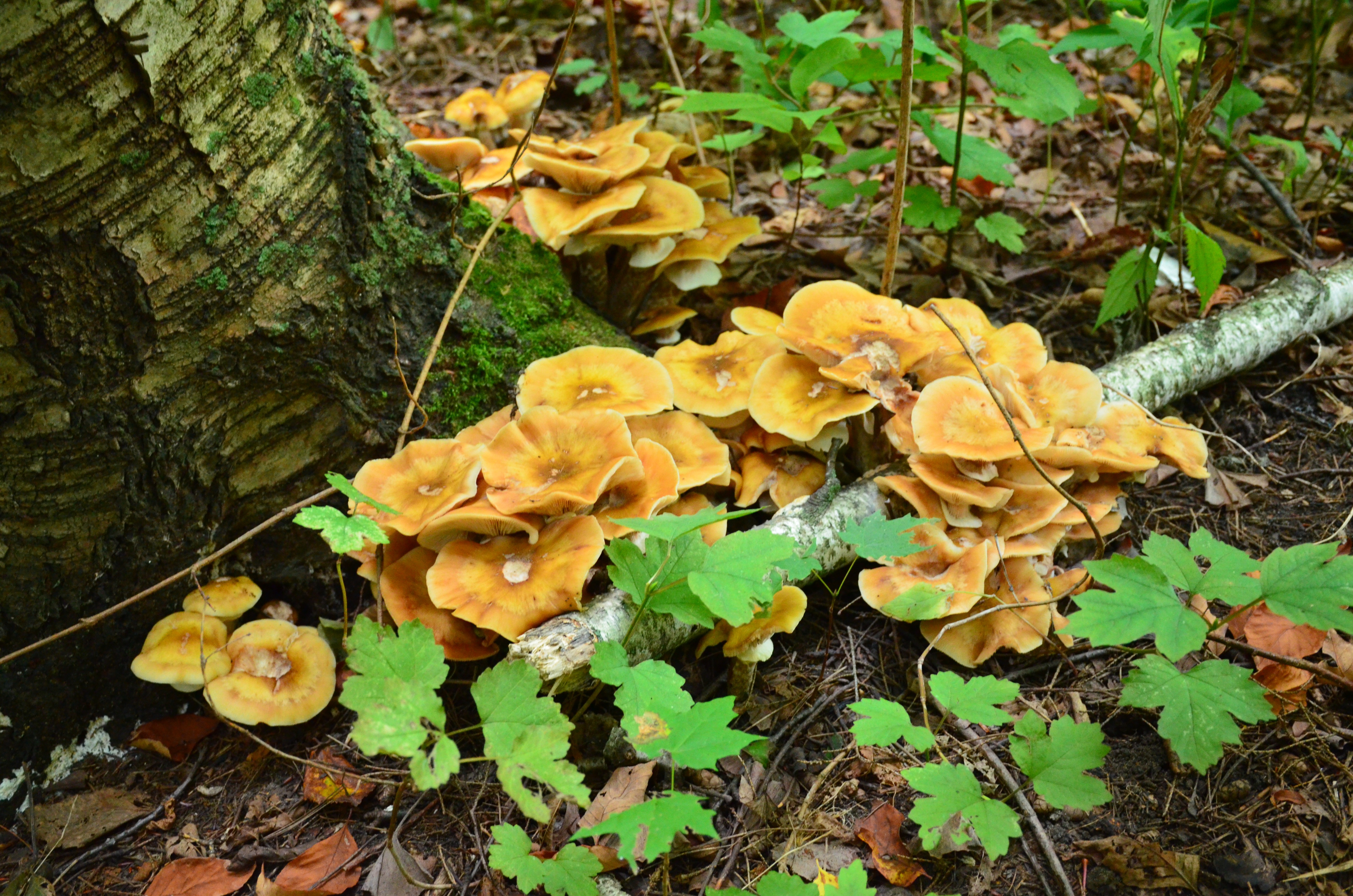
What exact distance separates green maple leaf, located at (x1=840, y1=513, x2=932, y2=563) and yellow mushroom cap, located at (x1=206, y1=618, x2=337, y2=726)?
6.59ft

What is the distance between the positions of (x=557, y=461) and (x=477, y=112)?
2994 millimetres

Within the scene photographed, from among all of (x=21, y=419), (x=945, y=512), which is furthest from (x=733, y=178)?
(x=21, y=419)

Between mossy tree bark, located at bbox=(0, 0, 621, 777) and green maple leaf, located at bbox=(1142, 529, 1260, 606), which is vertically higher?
mossy tree bark, located at bbox=(0, 0, 621, 777)

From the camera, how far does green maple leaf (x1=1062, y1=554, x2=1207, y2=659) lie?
2.27 meters

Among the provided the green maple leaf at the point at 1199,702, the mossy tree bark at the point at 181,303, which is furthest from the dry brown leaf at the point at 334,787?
the green maple leaf at the point at 1199,702

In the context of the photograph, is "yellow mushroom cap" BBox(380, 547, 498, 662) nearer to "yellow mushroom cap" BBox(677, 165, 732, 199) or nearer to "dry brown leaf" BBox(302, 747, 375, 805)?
"dry brown leaf" BBox(302, 747, 375, 805)

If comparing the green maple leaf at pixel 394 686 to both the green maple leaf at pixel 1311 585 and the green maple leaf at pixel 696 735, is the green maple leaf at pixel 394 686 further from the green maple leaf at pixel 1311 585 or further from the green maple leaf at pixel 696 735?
the green maple leaf at pixel 1311 585

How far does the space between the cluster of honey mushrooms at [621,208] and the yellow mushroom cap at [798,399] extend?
87 centimetres

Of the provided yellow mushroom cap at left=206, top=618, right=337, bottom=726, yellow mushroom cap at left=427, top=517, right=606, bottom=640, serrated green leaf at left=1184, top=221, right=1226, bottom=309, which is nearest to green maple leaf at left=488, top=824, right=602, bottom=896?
yellow mushroom cap at left=427, top=517, right=606, bottom=640

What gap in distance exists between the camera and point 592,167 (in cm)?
382

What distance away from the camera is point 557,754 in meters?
2.12

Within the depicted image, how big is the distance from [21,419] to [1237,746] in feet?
13.3

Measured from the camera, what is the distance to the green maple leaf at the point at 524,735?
202cm

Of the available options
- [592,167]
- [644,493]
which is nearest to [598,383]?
[644,493]
